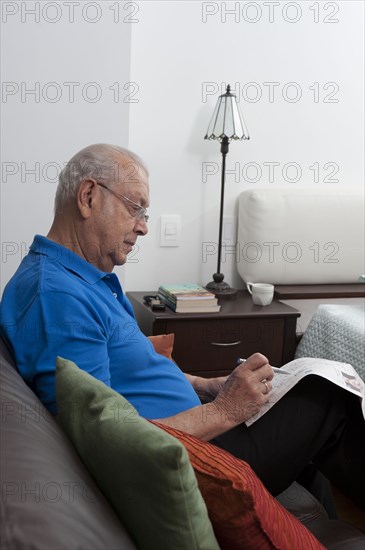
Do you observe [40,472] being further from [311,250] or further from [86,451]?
[311,250]

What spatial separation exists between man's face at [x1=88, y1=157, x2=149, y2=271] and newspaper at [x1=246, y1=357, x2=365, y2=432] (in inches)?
18.6

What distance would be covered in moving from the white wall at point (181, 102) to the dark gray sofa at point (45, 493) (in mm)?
1723

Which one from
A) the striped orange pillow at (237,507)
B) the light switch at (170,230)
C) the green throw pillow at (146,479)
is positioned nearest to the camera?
the green throw pillow at (146,479)

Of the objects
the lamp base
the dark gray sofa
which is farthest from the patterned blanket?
the dark gray sofa

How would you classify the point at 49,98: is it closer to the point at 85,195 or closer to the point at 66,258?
the point at 85,195

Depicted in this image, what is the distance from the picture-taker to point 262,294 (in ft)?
9.50

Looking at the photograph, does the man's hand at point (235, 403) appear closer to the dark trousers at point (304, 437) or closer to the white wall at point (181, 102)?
the dark trousers at point (304, 437)

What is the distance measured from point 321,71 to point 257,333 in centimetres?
122

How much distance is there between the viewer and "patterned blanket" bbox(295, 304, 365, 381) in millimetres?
2625

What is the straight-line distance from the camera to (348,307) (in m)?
3.01

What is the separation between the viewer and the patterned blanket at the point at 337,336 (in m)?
2.62

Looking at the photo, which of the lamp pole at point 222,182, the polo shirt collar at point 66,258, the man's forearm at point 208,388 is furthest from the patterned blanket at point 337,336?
the polo shirt collar at point 66,258

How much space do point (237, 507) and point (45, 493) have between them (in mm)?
312

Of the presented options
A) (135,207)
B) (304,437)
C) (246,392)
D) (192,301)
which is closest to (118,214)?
(135,207)
